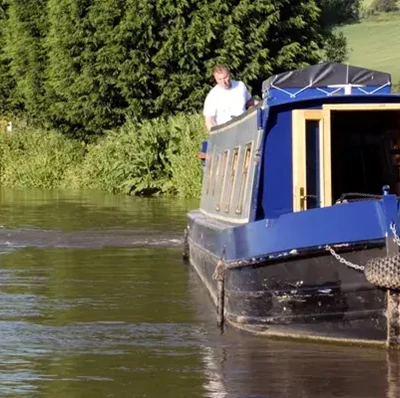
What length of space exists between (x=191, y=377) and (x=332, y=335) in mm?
1214

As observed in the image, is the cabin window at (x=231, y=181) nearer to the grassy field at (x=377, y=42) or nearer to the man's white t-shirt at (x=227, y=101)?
the man's white t-shirt at (x=227, y=101)

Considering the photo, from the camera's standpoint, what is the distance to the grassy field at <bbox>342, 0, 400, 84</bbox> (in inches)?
2761

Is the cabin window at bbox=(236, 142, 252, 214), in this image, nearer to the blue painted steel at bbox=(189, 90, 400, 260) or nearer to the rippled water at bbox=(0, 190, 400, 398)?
the blue painted steel at bbox=(189, 90, 400, 260)

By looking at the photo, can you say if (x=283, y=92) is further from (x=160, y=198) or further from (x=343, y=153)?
(x=160, y=198)

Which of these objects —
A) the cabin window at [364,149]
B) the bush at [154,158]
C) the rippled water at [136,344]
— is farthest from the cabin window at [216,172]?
the bush at [154,158]

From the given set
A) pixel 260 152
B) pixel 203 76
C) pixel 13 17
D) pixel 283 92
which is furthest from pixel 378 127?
pixel 13 17

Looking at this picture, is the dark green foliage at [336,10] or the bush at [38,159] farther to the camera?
the dark green foliage at [336,10]

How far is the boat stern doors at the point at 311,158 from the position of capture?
10977mm

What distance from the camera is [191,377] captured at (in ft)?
30.3

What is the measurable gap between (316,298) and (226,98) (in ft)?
19.0

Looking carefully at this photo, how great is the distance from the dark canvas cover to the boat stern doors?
3.13 meters

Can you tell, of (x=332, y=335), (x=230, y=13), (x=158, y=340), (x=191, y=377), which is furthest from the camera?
(x=230, y=13)

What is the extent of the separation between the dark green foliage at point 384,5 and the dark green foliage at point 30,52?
53888 millimetres

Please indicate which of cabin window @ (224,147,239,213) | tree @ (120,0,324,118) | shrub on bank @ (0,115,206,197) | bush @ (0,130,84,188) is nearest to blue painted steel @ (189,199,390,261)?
cabin window @ (224,147,239,213)
